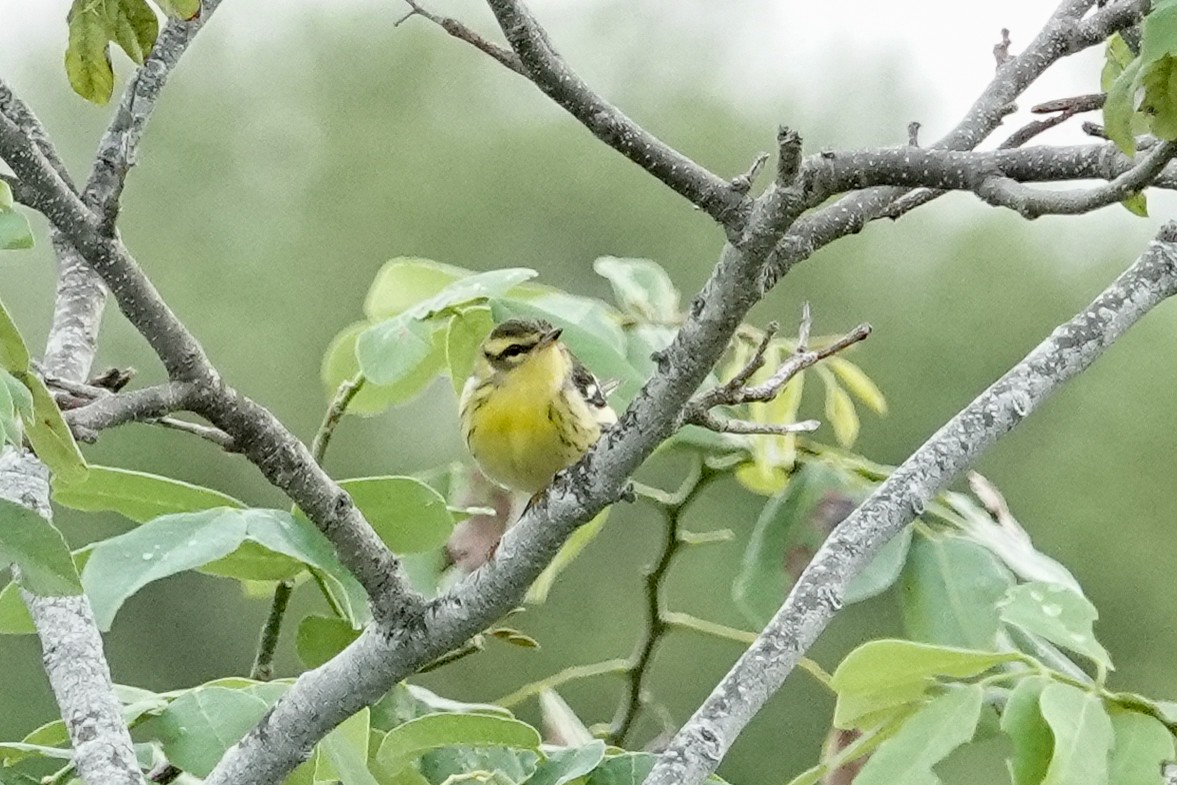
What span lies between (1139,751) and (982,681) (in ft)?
0.31

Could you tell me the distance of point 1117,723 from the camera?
99 centimetres

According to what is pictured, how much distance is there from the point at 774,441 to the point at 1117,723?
49 centimetres

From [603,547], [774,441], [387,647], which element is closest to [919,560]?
[774,441]

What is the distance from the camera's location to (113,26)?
96 cm

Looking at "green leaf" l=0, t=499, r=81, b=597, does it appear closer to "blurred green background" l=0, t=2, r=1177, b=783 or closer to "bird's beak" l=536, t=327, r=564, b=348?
"bird's beak" l=536, t=327, r=564, b=348

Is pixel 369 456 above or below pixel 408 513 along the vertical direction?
below

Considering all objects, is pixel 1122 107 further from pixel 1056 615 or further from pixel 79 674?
pixel 79 674

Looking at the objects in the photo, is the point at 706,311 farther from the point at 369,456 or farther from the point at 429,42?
the point at 429,42

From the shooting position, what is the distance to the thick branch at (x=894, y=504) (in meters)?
1.01

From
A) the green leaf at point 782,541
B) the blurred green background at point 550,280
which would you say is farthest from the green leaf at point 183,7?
the blurred green background at point 550,280

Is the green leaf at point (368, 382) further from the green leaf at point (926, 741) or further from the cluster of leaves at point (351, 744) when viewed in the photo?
the green leaf at point (926, 741)

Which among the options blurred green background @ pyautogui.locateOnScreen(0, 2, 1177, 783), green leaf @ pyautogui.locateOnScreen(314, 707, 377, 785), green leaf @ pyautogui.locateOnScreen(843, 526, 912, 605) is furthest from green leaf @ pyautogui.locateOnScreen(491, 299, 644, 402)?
blurred green background @ pyautogui.locateOnScreen(0, 2, 1177, 783)

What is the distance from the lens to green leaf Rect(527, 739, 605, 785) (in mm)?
1075

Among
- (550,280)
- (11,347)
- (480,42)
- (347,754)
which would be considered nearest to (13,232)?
(11,347)
